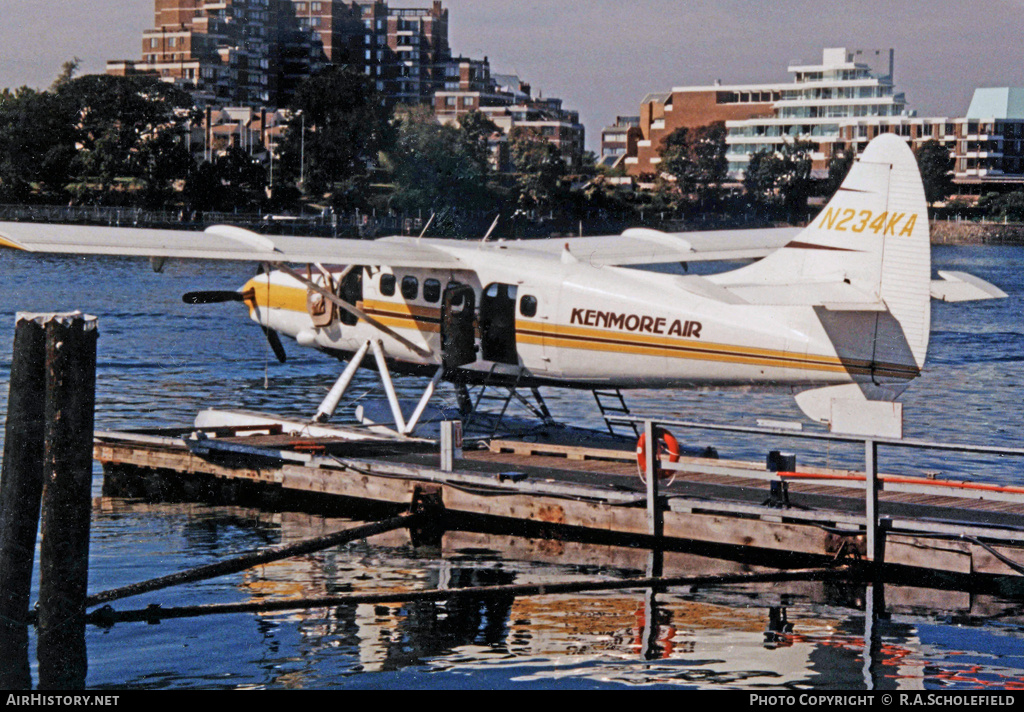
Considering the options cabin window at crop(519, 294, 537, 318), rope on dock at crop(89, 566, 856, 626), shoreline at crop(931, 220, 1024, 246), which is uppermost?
shoreline at crop(931, 220, 1024, 246)

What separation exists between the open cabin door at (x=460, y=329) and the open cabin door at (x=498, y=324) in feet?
0.44

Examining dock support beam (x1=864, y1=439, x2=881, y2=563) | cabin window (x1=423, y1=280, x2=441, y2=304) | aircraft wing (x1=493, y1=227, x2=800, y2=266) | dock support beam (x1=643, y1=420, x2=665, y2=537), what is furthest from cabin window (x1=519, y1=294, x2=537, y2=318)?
dock support beam (x1=864, y1=439, x2=881, y2=563)

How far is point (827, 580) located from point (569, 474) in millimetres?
3882

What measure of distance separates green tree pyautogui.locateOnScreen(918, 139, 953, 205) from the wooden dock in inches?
5663

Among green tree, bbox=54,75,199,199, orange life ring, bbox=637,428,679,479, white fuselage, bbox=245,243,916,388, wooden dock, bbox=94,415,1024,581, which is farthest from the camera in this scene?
green tree, bbox=54,75,199,199

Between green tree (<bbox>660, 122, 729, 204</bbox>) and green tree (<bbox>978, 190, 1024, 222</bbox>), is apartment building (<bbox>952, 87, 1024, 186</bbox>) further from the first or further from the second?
green tree (<bbox>660, 122, 729, 204</bbox>)

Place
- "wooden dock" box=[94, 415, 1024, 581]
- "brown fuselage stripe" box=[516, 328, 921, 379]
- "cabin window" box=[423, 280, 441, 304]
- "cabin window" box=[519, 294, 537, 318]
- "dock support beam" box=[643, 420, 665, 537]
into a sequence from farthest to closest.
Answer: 1. "cabin window" box=[423, 280, 441, 304]
2. "cabin window" box=[519, 294, 537, 318]
3. "brown fuselage stripe" box=[516, 328, 921, 379]
4. "dock support beam" box=[643, 420, 665, 537]
5. "wooden dock" box=[94, 415, 1024, 581]

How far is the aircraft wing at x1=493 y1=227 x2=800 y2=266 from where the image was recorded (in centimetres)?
1975

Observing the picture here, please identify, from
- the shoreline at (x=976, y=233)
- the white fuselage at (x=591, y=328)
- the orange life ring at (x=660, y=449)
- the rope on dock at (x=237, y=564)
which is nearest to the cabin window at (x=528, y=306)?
the white fuselage at (x=591, y=328)

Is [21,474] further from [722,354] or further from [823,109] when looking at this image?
[823,109]

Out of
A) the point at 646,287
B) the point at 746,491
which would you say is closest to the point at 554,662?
the point at 746,491

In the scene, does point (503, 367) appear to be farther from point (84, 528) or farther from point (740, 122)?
point (740, 122)

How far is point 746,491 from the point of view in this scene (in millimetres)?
14094

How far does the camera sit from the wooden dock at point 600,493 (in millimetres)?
11992
